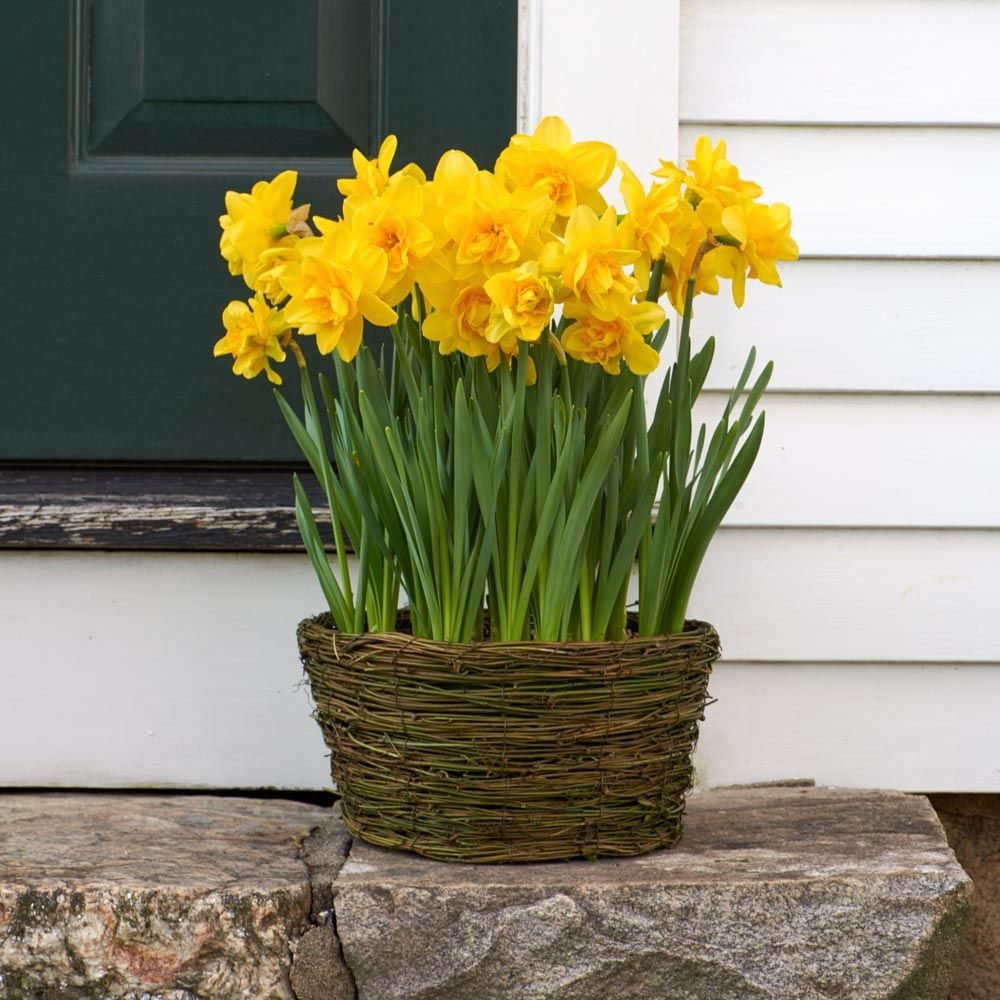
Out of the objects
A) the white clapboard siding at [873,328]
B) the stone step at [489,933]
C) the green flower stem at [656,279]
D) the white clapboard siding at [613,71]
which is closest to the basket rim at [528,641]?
the stone step at [489,933]

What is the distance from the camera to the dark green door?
1376 millimetres

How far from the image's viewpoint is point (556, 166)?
0.95 metres

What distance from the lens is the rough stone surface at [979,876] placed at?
4.44 feet

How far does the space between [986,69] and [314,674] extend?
3.33ft

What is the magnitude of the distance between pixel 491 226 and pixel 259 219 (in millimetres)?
226

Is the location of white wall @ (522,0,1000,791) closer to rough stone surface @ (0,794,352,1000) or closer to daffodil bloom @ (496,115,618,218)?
daffodil bloom @ (496,115,618,218)

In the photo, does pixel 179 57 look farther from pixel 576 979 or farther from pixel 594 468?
pixel 576 979

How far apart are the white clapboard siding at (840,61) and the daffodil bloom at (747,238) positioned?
1.31 ft

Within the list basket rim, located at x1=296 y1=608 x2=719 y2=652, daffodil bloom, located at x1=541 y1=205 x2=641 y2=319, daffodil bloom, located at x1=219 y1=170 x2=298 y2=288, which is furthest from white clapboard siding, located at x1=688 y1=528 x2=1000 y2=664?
daffodil bloom, located at x1=219 y1=170 x2=298 y2=288

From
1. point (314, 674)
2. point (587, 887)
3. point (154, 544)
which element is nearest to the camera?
point (587, 887)

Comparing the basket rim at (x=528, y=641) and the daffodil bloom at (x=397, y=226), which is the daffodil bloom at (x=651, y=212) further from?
the basket rim at (x=528, y=641)

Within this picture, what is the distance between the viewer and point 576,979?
969mm

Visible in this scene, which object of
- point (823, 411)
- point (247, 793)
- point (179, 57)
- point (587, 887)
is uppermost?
point (179, 57)

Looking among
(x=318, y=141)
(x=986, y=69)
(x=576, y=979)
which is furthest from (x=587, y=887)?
(x=986, y=69)
